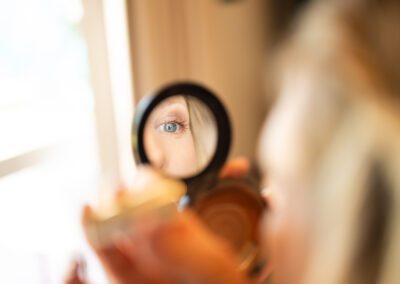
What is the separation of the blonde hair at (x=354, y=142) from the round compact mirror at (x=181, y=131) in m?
0.32

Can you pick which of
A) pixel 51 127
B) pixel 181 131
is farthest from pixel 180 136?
pixel 51 127

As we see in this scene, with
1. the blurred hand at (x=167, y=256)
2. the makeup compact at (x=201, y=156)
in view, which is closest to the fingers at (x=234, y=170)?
the makeup compact at (x=201, y=156)

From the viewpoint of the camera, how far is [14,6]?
727mm

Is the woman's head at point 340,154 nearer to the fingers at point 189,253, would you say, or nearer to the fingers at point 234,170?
the fingers at point 234,170

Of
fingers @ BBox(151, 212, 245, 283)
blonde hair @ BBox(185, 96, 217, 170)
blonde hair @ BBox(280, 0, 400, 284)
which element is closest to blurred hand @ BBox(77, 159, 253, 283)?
fingers @ BBox(151, 212, 245, 283)

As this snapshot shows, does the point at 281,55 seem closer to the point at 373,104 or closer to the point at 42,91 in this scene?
the point at 373,104

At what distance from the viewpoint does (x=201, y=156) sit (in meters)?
0.59

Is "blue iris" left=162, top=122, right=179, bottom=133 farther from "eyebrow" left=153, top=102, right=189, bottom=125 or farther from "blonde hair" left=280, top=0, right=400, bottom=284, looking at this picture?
"blonde hair" left=280, top=0, right=400, bottom=284

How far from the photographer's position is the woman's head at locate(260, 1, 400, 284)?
0.81 metres

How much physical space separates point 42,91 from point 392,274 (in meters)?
0.56

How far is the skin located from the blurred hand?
0.08 metres

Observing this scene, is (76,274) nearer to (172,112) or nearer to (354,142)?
(172,112)

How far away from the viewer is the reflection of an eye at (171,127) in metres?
0.57

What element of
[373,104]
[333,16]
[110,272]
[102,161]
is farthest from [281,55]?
[110,272]
